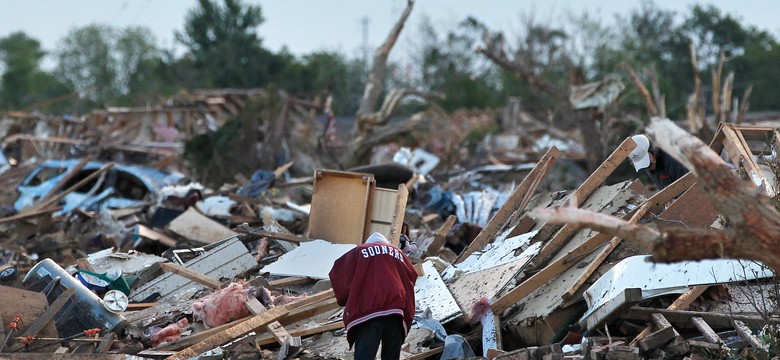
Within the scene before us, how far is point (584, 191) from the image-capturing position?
31.2ft

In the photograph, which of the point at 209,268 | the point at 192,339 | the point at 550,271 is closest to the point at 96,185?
the point at 209,268

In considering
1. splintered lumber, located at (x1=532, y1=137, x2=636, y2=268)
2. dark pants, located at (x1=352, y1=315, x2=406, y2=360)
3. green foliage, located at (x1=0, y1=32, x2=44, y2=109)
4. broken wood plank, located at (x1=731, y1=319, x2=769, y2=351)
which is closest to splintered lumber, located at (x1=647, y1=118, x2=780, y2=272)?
broken wood plank, located at (x1=731, y1=319, x2=769, y2=351)

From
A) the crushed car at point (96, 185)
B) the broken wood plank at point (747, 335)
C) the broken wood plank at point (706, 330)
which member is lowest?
the crushed car at point (96, 185)

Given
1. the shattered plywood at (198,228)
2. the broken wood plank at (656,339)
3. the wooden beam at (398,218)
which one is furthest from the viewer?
the shattered plywood at (198,228)

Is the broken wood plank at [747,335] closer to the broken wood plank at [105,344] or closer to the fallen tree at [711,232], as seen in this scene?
the fallen tree at [711,232]

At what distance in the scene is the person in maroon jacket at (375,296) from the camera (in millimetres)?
6715

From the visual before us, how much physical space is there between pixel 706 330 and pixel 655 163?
9.47 ft

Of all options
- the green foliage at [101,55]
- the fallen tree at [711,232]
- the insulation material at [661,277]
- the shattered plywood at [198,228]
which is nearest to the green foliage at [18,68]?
A: the green foliage at [101,55]

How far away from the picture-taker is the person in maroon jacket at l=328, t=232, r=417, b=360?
6715 mm

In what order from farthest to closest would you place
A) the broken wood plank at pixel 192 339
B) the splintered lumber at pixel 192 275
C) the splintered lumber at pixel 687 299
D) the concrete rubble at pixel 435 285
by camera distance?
the splintered lumber at pixel 192 275, the broken wood plank at pixel 192 339, the splintered lumber at pixel 687 299, the concrete rubble at pixel 435 285

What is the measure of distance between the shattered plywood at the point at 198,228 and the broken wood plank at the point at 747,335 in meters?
6.66

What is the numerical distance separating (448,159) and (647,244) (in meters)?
16.0

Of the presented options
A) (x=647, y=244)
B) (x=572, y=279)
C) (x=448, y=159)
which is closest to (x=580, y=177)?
(x=448, y=159)

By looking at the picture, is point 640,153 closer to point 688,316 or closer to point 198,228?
point 688,316
